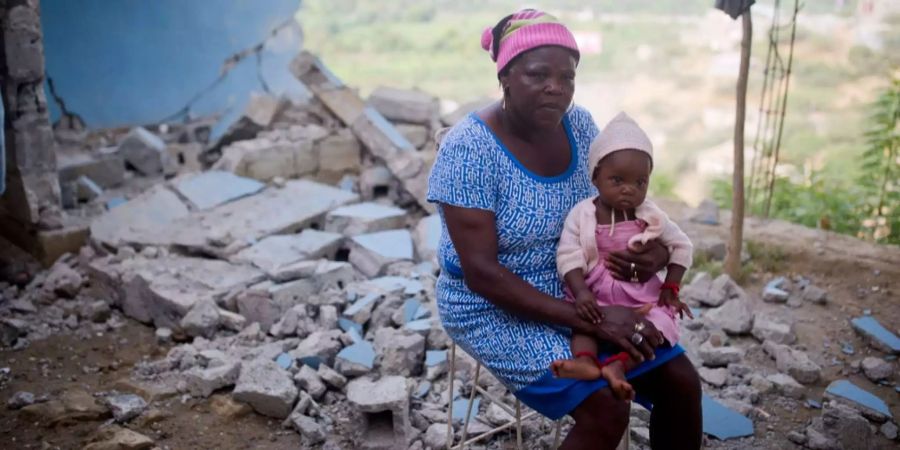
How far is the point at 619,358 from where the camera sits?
2.45m

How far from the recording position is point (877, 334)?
4.41 meters

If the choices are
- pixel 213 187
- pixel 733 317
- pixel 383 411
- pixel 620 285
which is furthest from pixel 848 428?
pixel 213 187

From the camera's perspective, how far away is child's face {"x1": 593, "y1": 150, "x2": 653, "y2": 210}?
2.54 meters

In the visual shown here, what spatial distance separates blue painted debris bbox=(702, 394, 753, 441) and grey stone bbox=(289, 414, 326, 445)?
182 cm

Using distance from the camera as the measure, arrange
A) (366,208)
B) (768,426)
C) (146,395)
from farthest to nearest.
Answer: (366,208)
(146,395)
(768,426)

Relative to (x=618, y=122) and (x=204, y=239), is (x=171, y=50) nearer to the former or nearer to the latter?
(x=204, y=239)

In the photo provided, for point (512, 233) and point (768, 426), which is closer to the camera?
point (512, 233)

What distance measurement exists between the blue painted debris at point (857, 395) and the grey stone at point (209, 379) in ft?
10.1

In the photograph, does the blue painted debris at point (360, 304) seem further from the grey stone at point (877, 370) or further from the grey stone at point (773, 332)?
the grey stone at point (877, 370)

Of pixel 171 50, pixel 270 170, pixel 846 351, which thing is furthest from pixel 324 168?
pixel 846 351

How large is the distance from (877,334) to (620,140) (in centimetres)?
284

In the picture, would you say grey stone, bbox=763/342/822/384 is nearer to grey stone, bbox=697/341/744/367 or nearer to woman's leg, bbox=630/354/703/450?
grey stone, bbox=697/341/744/367

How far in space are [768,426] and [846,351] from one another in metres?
1.07

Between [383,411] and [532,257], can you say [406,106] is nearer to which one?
[383,411]
